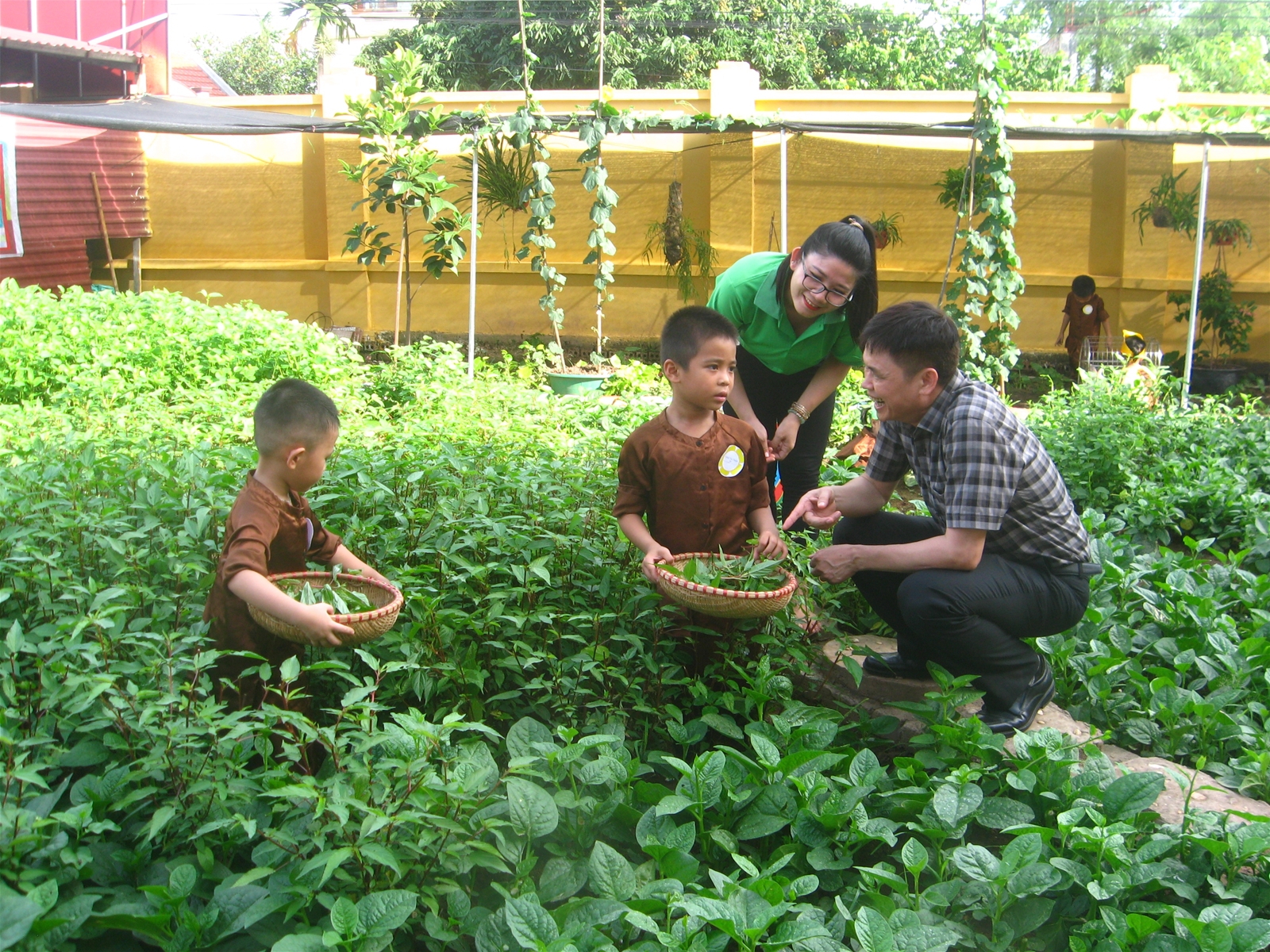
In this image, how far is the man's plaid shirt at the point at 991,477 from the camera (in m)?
2.71

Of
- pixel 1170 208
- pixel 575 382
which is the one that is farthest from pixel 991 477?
pixel 1170 208

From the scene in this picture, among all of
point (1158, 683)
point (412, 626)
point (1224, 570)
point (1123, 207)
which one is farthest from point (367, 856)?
point (1123, 207)

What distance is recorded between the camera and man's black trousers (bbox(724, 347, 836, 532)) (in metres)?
3.83

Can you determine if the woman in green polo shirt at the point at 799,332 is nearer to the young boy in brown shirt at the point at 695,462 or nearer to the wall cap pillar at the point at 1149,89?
the young boy in brown shirt at the point at 695,462

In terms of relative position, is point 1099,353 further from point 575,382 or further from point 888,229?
point 575,382

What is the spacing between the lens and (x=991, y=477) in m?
2.71

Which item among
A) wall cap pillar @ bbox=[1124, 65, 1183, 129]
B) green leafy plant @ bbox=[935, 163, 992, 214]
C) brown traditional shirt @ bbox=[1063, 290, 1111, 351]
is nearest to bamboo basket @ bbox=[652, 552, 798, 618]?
green leafy plant @ bbox=[935, 163, 992, 214]

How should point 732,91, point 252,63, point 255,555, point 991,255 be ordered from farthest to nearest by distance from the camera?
point 252,63, point 732,91, point 991,255, point 255,555

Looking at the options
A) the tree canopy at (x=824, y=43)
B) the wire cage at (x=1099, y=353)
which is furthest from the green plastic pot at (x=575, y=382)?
the tree canopy at (x=824, y=43)

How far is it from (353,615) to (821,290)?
1.76 m

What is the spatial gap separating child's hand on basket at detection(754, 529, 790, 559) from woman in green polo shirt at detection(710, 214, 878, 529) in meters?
0.36

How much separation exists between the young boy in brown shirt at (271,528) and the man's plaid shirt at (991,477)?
4.88 ft

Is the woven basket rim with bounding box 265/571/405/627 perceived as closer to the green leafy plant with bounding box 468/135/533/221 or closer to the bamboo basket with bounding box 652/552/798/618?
the bamboo basket with bounding box 652/552/798/618

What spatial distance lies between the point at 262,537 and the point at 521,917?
1124 mm
